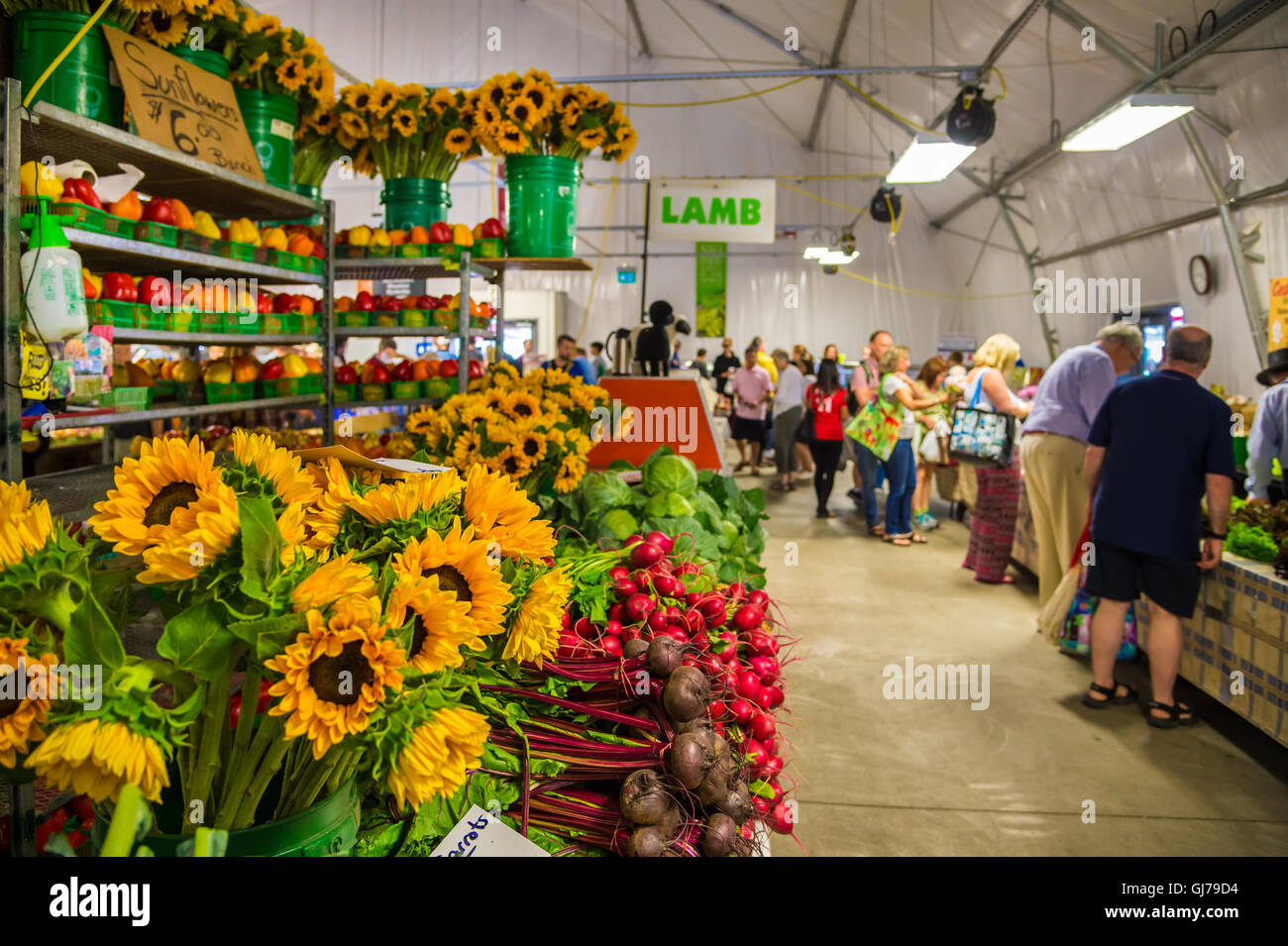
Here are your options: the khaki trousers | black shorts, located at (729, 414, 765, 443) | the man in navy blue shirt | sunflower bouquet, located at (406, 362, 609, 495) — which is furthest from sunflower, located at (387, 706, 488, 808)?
black shorts, located at (729, 414, 765, 443)

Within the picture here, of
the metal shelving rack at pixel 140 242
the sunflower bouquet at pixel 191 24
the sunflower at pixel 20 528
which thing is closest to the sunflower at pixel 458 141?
the metal shelving rack at pixel 140 242

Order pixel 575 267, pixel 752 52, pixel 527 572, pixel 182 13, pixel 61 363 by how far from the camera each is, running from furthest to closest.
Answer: pixel 752 52, pixel 575 267, pixel 182 13, pixel 61 363, pixel 527 572

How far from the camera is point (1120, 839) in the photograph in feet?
8.77

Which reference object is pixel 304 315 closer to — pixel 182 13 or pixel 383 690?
pixel 182 13

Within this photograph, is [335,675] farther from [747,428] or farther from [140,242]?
[747,428]

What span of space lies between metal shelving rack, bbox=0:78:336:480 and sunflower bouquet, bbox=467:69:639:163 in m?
0.78

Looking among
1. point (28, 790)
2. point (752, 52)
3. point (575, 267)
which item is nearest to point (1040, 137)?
point (752, 52)

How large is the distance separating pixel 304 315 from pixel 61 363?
160 cm

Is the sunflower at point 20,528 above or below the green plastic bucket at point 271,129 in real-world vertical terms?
below

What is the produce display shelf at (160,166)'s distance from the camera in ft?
6.31

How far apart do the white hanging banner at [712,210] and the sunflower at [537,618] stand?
5191 millimetres

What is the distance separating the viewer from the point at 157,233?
92.3 inches

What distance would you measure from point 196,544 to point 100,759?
0.18 metres

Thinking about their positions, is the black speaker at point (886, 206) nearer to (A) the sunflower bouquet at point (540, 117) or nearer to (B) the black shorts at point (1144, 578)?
(A) the sunflower bouquet at point (540, 117)
